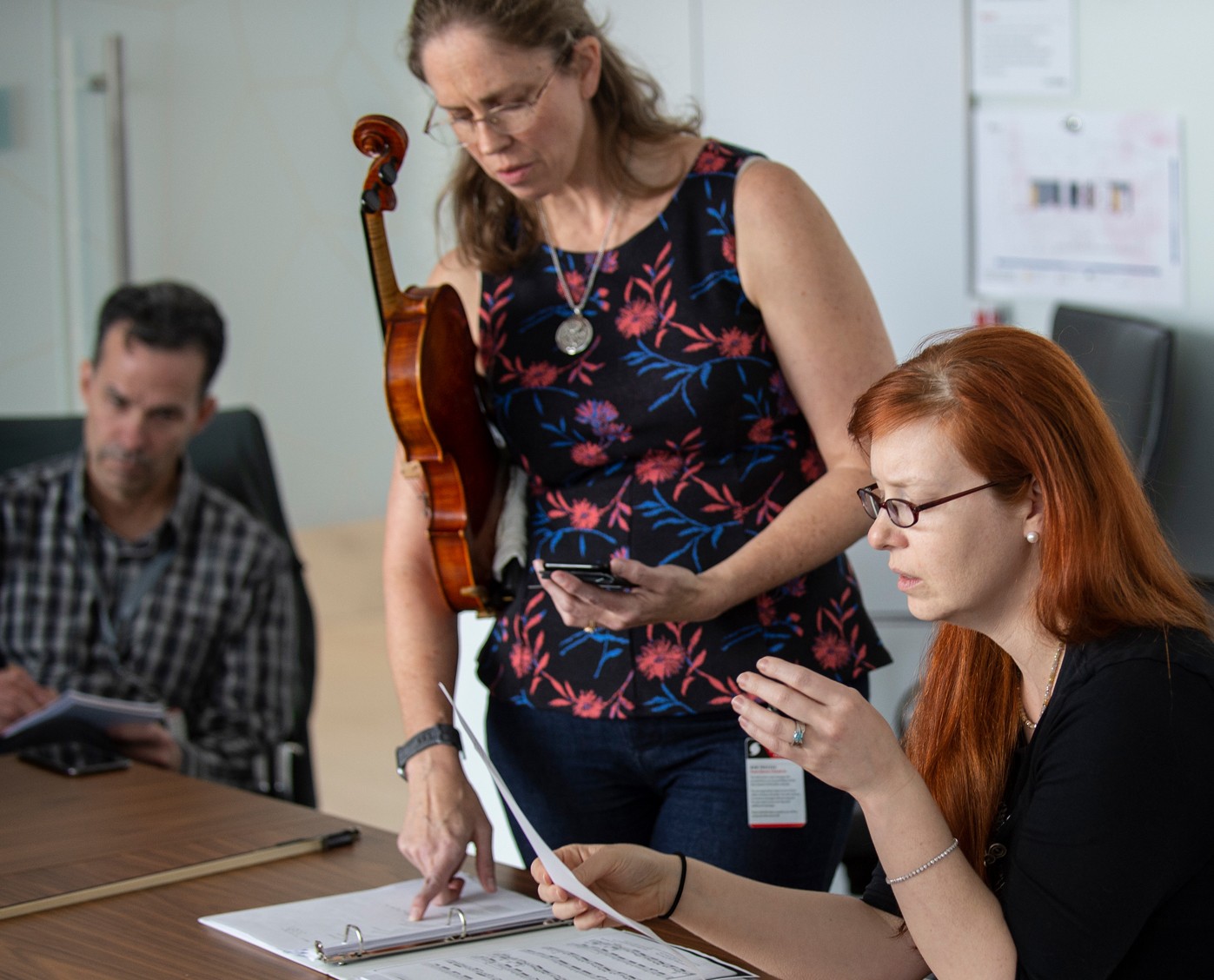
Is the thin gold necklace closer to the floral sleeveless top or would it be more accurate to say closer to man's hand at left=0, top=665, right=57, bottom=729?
the floral sleeveless top

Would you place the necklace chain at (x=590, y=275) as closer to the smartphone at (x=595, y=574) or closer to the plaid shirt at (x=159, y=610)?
the smartphone at (x=595, y=574)

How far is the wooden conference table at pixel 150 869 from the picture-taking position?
1247 mm

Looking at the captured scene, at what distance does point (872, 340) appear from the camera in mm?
1560

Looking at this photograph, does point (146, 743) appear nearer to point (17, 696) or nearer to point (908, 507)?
point (17, 696)

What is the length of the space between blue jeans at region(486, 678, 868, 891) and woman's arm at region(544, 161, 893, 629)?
0.16 meters

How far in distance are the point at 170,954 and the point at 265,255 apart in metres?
4.21

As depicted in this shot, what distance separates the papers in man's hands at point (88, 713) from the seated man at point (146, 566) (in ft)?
1.03

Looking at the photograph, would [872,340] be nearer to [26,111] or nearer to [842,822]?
[842,822]

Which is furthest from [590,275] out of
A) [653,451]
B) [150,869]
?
[150,869]

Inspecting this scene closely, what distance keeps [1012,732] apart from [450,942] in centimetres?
53

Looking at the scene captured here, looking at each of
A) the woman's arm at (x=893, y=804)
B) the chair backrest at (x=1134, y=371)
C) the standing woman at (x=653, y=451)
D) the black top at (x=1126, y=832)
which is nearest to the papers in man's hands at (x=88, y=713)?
the standing woman at (x=653, y=451)

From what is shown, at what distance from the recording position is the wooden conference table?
49.1 inches

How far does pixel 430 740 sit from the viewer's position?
1558 mm

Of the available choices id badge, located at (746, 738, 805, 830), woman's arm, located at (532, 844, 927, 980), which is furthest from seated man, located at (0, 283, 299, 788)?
woman's arm, located at (532, 844, 927, 980)
